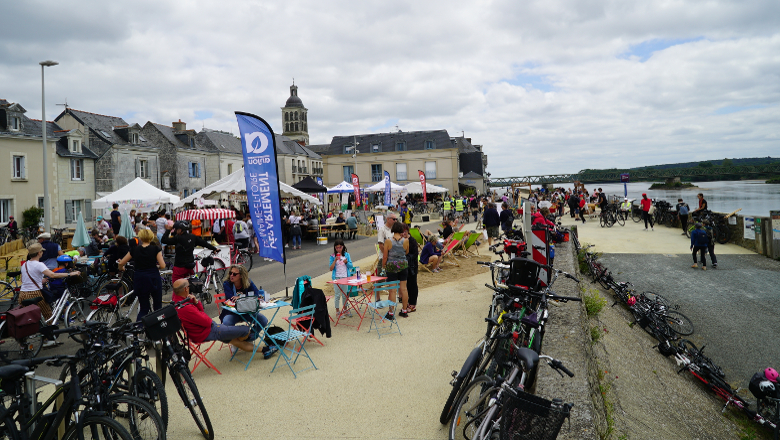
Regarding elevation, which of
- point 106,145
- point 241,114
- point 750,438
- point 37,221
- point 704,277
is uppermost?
point 106,145

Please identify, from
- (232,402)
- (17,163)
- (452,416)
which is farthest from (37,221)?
(452,416)

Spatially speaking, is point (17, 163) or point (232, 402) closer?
point (232, 402)

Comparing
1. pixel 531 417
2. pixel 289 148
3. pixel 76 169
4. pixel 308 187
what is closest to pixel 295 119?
pixel 289 148

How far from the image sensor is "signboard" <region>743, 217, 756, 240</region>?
1541 cm

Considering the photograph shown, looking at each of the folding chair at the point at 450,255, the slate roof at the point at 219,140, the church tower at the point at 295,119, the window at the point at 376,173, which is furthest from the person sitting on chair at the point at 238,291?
the church tower at the point at 295,119

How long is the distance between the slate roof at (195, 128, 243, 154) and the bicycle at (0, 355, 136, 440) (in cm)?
4425

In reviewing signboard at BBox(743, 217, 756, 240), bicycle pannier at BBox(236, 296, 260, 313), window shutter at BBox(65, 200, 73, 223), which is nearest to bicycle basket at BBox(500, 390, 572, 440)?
bicycle pannier at BBox(236, 296, 260, 313)

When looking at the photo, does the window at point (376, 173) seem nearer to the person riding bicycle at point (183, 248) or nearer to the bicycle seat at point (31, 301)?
the person riding bicycle at point (183, 248)

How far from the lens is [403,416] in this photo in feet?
13.9

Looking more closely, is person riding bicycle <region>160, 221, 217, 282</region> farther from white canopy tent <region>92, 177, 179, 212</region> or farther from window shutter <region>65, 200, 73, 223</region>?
window shutter <region>65, 200, 73, 223</region>

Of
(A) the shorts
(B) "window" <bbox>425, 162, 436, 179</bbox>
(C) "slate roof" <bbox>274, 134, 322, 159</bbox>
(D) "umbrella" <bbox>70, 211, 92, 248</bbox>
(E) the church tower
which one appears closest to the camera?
(A) the shorts

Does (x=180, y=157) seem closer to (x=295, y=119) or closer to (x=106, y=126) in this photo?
(x=106, y=126)

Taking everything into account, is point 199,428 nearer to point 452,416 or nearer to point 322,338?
point 452,416

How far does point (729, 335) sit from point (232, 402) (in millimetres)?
8369
